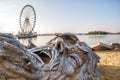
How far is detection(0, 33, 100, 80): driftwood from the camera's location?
4184 millimetres

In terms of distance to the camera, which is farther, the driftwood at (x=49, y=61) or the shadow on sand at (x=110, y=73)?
the shadow on sand at (x=110, y=73)

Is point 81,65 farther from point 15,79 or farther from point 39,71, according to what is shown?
point 15,79

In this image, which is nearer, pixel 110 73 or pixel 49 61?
pixel 49 61

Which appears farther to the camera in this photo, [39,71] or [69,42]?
[69,42]

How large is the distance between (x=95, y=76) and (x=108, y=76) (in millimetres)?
931

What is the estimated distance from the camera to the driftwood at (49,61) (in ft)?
13.7

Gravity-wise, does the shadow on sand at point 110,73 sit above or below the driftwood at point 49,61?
below

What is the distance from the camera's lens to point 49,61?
542 cm

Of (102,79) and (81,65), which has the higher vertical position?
(81,65)

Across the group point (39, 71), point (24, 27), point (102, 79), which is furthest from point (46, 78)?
point (24, 27)

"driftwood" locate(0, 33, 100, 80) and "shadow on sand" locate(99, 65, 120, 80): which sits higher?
"driftwood" locate(0, 33, 100, 80)

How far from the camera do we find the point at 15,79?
4250 millimetres

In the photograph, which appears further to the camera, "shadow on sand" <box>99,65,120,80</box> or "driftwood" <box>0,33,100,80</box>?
"shadow on sand" <box>99,65,120,80</box>

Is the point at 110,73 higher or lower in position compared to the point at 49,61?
lower
